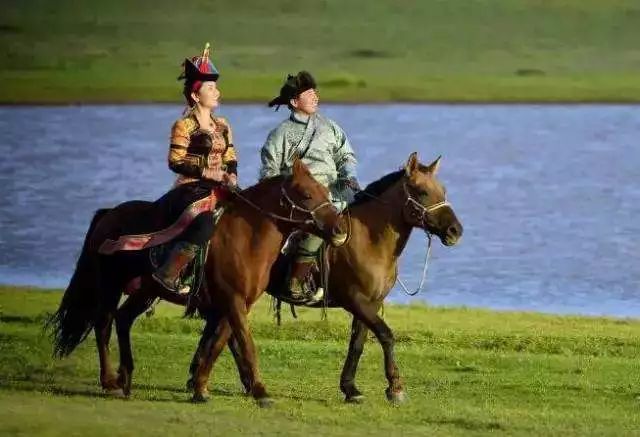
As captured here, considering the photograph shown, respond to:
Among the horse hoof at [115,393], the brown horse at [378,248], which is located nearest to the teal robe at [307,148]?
A: the brown horse at [378,248]

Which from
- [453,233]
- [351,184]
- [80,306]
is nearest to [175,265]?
[80,306]

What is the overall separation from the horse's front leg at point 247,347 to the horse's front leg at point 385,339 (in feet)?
3.18

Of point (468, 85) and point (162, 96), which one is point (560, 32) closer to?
point (468, 85)

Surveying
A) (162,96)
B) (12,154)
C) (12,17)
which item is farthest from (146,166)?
(12,17)

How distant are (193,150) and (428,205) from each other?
1.82 m

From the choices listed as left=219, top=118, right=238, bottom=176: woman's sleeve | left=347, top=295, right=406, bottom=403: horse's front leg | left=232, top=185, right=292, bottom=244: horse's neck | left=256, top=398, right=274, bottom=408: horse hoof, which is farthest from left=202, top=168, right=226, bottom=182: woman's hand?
left=256, top=398, right=274, bottom=408: horse hoof

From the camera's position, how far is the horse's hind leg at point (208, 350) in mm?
12883

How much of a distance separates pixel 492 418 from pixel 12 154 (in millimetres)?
38302

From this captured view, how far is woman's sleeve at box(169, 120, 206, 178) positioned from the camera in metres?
12.9

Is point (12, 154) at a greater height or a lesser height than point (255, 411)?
lesser

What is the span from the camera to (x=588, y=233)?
30234mm

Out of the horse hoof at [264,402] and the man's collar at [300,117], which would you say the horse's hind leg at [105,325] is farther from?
the man's collar at [300,117]

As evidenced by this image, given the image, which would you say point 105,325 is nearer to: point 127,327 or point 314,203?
point 127,327

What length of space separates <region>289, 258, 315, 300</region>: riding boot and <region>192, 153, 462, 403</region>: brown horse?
0.41 ft
